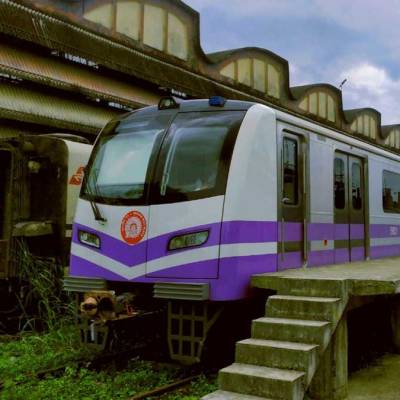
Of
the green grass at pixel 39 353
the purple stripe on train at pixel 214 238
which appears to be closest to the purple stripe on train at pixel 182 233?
the purple stripe on train at pixel 214 238

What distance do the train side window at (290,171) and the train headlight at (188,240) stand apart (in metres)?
1.38

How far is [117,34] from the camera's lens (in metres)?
17.0

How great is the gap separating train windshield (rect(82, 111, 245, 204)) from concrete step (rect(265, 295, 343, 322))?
122 centimetres

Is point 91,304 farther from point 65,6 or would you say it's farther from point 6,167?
point 65,6

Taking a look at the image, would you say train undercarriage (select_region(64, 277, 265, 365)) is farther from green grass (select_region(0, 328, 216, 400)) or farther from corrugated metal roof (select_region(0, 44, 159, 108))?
corrugated metal roof (select_region(0, 44, 159, 108))

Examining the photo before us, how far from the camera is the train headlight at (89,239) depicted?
20.8ft

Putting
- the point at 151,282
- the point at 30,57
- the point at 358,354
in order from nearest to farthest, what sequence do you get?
the point at 151,282 < the point at 358,354 < the point at 30,57

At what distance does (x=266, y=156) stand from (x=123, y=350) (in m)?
2.93

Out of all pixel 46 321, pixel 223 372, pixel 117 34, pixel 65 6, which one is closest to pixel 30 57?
pixel 65 6

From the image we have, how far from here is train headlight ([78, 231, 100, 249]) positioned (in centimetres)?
634

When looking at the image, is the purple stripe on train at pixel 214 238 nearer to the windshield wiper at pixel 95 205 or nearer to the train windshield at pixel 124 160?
the windshield wiper at pixel 95 205

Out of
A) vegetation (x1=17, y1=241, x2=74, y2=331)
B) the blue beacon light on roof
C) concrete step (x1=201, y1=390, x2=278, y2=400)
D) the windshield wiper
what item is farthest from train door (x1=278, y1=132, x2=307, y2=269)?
vegetation (x1=17, y1=241, x2=74, y2=331)

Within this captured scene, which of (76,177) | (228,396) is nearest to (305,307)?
(228,396)

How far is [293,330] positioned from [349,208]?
Answer: 3.81 m
